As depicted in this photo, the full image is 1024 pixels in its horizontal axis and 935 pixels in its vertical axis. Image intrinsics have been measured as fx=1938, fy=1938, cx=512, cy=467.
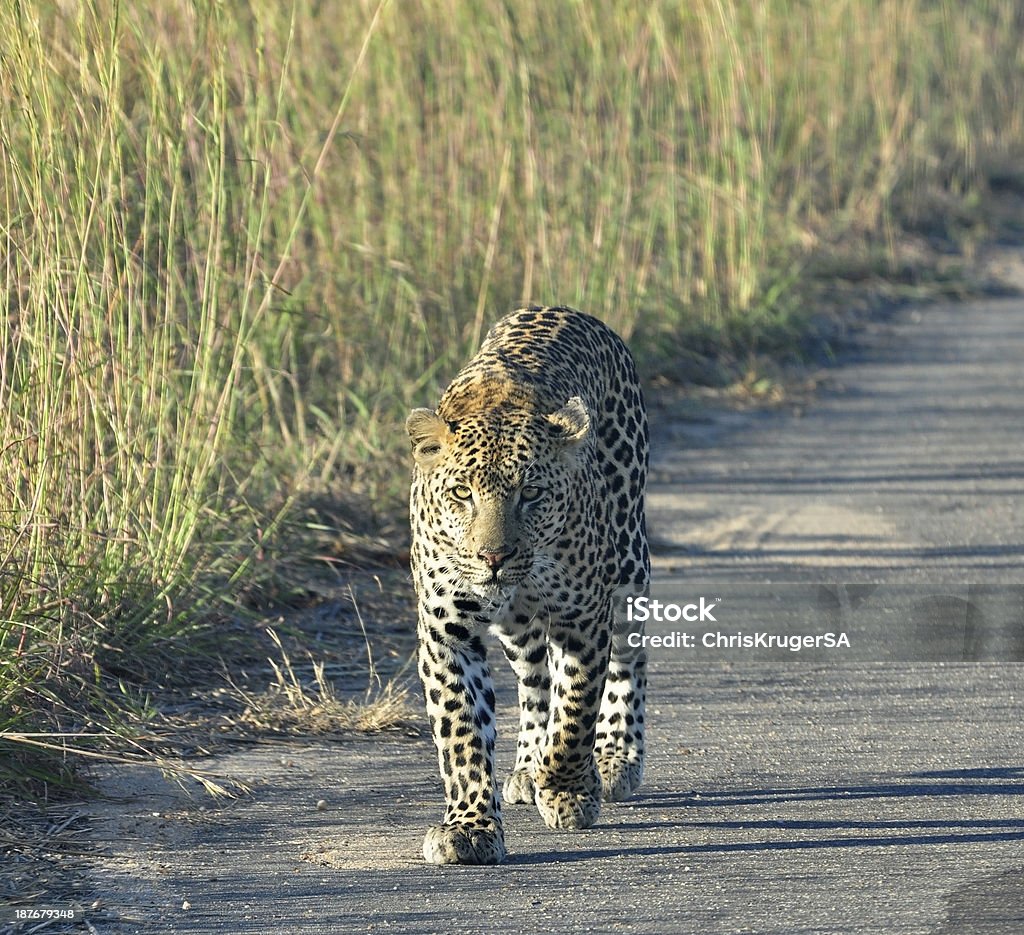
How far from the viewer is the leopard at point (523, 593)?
4.36 meters

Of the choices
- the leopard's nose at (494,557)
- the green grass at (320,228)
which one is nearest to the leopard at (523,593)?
the leopard's nose at (494,557)

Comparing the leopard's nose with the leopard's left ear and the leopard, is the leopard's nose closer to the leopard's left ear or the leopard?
the leopard

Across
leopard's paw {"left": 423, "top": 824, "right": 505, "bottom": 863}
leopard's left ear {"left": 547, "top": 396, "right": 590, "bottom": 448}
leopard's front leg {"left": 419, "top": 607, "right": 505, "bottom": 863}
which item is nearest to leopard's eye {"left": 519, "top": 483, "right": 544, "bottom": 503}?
leopard's left ear {"left": 547, "top": 396, "right": 590, "bottom": 448}

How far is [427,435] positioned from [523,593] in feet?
1.46

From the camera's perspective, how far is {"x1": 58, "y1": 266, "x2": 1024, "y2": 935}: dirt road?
4219 millimetres

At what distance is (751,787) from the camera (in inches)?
198

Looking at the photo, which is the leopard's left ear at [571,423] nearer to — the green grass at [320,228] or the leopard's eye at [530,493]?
the leopard's eye at [530,493]

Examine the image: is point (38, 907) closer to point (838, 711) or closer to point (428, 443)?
point (428, 443)

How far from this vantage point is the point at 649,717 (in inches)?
223

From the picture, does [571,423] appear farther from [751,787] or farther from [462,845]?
[751,787]

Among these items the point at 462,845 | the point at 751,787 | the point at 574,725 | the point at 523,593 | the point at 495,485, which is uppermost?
the point at 495,485

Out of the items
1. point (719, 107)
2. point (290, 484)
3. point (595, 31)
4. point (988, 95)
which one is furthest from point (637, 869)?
point (988, 95)

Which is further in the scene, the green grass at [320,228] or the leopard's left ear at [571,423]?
the green grass at [320,228]

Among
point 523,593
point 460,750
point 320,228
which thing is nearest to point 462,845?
point 460,750
